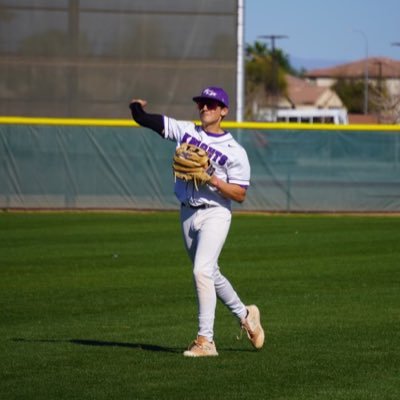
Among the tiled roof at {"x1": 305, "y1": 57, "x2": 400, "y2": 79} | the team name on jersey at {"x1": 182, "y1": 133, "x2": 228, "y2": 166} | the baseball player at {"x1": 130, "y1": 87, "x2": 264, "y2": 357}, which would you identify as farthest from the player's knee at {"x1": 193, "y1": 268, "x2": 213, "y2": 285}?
the tiled roof at {"x1": 305, "y1": 57, "x2": 400, "y2": 79}

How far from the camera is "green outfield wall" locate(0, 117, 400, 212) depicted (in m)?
24.3

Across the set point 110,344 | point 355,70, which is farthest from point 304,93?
point 110,344

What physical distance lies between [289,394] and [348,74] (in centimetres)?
12229

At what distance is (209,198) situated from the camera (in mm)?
7566

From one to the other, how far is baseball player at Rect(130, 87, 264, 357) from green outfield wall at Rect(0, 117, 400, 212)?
656 inches

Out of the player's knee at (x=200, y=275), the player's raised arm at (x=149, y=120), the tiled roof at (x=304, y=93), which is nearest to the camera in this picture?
the player's knee at (x=200, y=275)

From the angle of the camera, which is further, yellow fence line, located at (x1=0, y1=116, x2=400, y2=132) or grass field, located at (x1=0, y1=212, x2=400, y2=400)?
yellow fence line, located at (x1=0, y1=116, x2=400, y2=132)

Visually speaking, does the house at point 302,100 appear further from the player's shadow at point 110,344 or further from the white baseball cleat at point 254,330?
the white baseball cleat at point 254,330

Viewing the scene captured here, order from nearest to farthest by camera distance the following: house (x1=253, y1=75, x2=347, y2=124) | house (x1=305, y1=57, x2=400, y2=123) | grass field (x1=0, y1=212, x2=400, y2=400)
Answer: grass field (x1=0, y1=212, x2=400, y2=400) → house (x1=305, y1=57, x2=400, y2=123) → house (x1=253, y1=75, x2=347, y2=124)

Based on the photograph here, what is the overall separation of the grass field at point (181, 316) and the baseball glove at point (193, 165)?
1.17m

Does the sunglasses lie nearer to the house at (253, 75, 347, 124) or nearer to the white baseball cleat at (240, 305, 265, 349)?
the white baseball cleat at (240, 305, 265, 349)

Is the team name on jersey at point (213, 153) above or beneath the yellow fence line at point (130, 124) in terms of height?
above

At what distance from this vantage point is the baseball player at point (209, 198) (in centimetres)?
746

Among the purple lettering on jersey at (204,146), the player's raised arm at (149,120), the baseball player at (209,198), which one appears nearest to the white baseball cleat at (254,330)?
the baseball player at (209,198)
